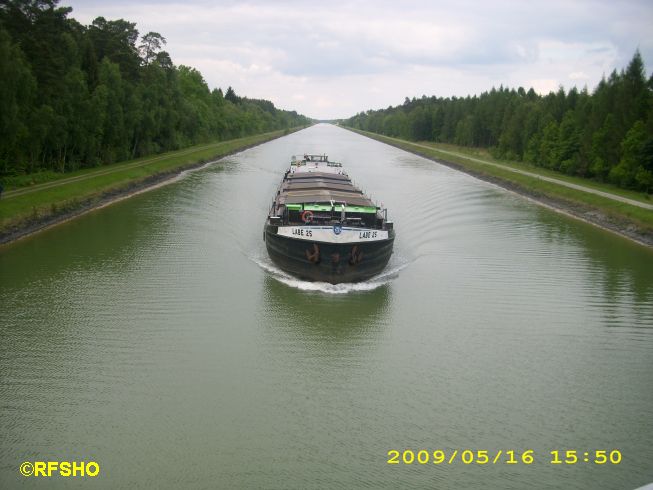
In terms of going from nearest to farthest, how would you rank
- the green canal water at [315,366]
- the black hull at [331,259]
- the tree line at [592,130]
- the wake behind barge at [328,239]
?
the green canal water at [315,366], the black hull at [331,259], the wake behind barge at [328,239], the tree line at [592,130]

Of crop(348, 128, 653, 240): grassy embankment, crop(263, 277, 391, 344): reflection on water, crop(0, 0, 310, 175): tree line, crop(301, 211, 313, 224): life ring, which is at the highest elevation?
crop(0, 0, 310, 175): tree line

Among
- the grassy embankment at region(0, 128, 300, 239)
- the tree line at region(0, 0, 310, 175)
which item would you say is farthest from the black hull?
the tree line at region(0, 0, 310, 175)

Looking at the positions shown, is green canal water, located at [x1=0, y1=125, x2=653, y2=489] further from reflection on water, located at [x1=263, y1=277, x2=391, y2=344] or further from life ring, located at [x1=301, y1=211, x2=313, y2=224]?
life ring, located at [x1=301, y1=211, x2=313, y2=224]

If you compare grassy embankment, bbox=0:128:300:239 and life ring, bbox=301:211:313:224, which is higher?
life ring, bbox=301:211:313:224

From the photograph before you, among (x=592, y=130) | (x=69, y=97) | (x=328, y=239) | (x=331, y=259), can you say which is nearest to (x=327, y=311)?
(x=331, y=259)

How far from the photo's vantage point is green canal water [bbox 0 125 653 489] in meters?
9.97

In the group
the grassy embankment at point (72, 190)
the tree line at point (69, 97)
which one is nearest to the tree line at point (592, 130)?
the grassy embankment at point (72, 190)

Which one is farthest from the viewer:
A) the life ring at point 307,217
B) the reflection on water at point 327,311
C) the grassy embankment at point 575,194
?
the grassy embankment at point 575,194

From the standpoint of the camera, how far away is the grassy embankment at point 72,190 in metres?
27.4

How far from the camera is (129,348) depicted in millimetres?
14156

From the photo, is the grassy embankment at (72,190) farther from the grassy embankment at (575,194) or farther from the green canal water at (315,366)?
the grassy embankment at (575,194)
